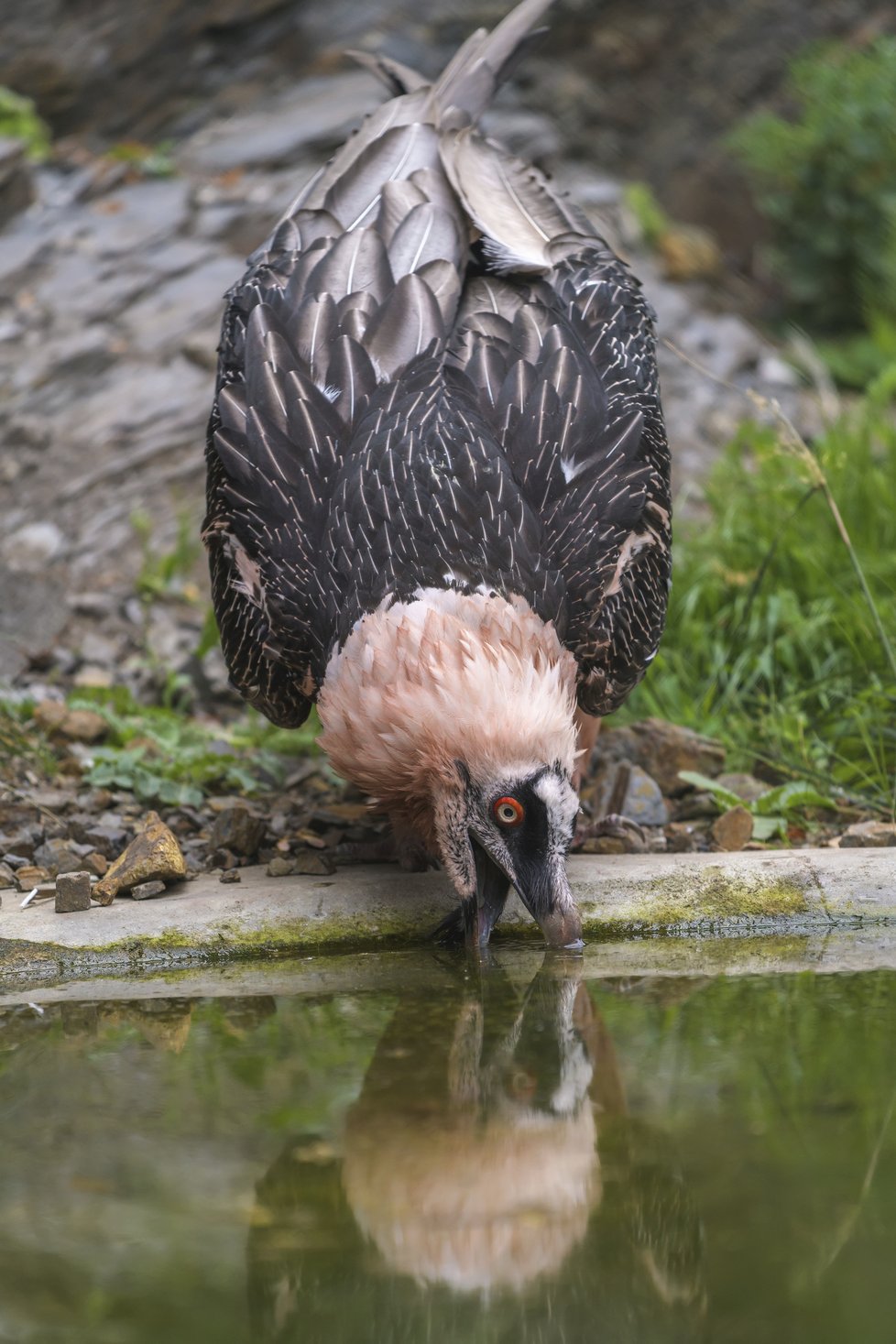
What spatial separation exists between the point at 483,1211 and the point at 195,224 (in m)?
8.84

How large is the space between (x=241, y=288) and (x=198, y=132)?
6.93 metres

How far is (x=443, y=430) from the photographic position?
4.75 meters

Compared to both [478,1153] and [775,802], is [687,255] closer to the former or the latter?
[775,802]

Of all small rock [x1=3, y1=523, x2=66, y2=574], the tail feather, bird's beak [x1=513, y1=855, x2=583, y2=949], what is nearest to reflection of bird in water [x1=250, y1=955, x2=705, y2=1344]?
bird's beak [x1=513, y1=855, x2=583, y2=949]

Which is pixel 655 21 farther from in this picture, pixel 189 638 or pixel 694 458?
pixel 189 638

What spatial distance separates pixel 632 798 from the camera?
5426 millimetres

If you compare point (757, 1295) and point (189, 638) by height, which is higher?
point (757, 1295)

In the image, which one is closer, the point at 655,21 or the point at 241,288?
the point at 241,288

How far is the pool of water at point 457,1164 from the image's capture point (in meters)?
2.41

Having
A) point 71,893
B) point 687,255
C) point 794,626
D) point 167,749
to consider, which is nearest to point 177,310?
point 167,749

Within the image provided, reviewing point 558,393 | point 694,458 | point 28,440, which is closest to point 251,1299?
point 558,393

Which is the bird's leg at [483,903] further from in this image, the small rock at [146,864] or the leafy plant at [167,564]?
the leafy plant at [167,564]

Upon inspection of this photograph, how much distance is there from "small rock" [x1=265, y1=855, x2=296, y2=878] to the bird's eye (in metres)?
0.85

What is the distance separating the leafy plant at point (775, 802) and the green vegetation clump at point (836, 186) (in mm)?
6141
